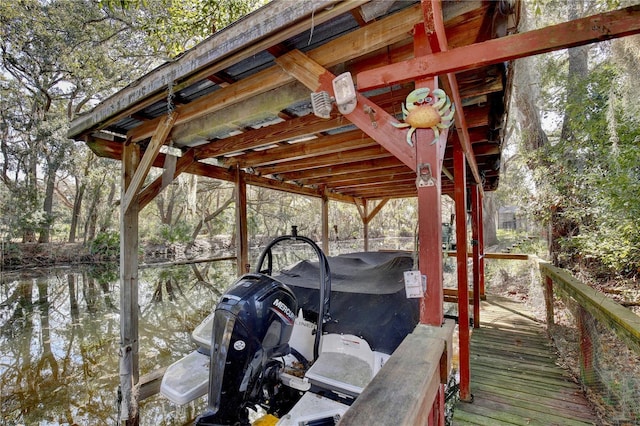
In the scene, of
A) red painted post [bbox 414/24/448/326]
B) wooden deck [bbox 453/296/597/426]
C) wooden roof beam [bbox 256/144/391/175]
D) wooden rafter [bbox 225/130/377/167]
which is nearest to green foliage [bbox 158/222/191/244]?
wooden roof beam [bbox 256/144/391/175]

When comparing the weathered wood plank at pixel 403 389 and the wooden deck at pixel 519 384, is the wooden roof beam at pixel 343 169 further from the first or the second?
the weathered wood plank at pixel 403 389

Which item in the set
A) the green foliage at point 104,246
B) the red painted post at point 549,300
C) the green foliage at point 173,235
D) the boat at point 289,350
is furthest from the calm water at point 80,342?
the red painted post at point 549,300

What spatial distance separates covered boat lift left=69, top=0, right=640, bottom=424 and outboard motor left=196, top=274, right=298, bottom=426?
970 mm

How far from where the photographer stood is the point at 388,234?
2788cm

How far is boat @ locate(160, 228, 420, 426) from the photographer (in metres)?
1.76

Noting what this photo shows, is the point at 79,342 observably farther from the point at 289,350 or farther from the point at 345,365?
the point at 345,365

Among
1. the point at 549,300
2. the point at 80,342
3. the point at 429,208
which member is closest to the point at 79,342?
the point at 80,342

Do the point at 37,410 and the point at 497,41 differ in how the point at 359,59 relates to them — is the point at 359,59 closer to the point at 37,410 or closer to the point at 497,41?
the point at 497,41

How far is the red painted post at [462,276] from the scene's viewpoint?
8.98ft

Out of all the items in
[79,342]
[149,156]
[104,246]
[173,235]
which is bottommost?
[79,342]

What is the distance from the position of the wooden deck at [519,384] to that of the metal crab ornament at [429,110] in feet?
8.32

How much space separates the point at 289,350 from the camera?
2299 mm

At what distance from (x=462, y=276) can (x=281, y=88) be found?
2.28 metres

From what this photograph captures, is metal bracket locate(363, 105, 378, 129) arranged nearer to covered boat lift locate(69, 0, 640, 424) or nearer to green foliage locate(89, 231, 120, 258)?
covered boat lift locate(69, 0, 640, 424)
